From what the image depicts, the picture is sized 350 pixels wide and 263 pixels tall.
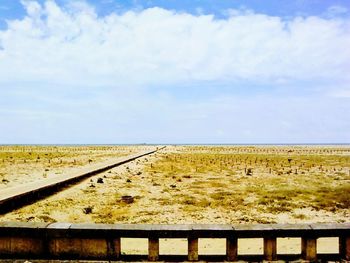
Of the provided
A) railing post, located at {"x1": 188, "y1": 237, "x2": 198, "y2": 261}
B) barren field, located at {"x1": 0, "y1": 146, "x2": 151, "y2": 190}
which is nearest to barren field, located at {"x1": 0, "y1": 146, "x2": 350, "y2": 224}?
barren field, located at {"x1": 0, "y1": 146, "x2": 151, "y2": 190}

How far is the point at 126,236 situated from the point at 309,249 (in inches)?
108

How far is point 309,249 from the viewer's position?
5.83 metres

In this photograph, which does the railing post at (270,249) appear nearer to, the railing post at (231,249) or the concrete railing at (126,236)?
the concrete railing at (126,236)

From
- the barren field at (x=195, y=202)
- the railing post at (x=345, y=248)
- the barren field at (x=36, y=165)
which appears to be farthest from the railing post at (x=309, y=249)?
the barren field at (x=36, y=165)

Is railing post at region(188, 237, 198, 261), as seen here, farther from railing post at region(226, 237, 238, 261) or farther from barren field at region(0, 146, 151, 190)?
barren field at region(0, 146, 151, 190)

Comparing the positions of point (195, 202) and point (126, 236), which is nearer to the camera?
point (126, 236)

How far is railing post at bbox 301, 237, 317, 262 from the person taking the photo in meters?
5.81

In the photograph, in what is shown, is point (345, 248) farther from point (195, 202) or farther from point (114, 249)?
point (195, 202)

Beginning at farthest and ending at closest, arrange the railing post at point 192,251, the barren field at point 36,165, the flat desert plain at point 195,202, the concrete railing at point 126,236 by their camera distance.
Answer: the barren field at point 36,165 → the flat desert plain at point 195,202 → the railing post at point 192,251 → the concrete railing at point 126,236

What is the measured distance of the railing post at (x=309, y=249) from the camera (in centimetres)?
581

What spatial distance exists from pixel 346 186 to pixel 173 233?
51.3 feet

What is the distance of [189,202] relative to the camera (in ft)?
47.1

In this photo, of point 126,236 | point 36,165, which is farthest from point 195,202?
point 36,165

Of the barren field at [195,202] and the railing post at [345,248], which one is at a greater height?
the railing post at [345,248]
